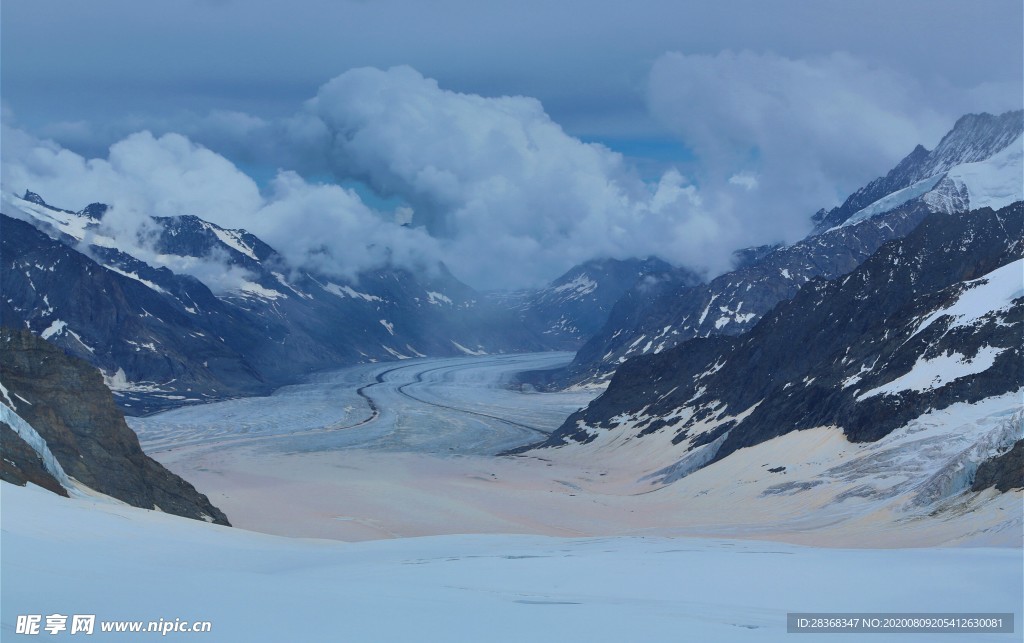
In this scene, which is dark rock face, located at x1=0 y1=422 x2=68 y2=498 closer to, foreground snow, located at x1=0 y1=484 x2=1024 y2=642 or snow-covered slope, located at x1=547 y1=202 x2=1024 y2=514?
foreground snow, located at x1=0 y1=484 x2=1024 y2=642

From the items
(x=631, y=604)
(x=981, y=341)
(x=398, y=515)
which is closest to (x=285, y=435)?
(x=398, y=515)

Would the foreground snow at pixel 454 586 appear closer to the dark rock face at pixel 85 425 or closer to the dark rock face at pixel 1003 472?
the dark rock face at pixel 1003 472

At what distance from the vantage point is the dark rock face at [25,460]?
4159cm

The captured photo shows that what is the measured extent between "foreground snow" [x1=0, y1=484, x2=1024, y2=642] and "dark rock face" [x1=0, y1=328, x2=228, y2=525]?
24.4 meters

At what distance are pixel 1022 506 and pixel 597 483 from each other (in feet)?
241

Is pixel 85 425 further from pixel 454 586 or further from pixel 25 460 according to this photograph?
pixel 454 586

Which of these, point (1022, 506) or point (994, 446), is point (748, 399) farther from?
point (1022, 506)

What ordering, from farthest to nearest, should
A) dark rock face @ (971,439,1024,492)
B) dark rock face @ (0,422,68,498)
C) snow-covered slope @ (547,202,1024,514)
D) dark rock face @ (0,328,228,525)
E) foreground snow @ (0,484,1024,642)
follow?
1. snow-covered slope @ (547,202,1024,514)
2. dark rock face @ (0,328,228,525)
3. dark rock face @ (971,439,1024,492)
4. dark rock face @ (0,422,68,498)
5. foreground snow @ (0,484,1024,642)

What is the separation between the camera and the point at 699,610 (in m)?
22.3

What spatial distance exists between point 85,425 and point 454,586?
46.5 meters

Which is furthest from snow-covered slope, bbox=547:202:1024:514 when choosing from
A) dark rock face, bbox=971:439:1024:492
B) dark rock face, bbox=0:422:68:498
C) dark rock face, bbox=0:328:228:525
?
dark rock face, bbox=0:422:68:498

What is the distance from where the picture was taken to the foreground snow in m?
19.6

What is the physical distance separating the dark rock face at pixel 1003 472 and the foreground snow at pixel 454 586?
17.3 m

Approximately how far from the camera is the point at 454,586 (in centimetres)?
2525
